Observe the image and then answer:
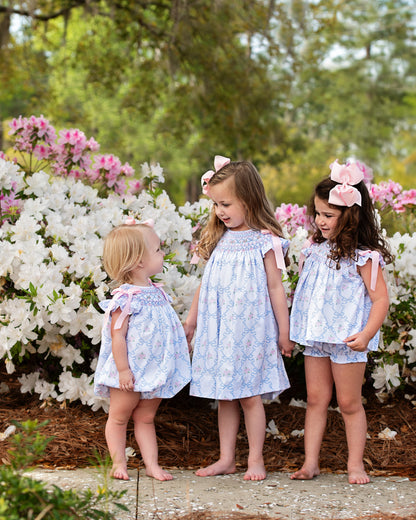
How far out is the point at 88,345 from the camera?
3.76 meters

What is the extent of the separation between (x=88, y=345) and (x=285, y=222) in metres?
1.72

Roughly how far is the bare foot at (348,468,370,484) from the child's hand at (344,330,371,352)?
1.98 ft

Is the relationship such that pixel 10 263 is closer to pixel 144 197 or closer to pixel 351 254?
pixel 144 197

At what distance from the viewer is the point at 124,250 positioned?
10.4ft

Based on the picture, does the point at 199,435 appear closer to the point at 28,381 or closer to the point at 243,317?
the point at 243,317

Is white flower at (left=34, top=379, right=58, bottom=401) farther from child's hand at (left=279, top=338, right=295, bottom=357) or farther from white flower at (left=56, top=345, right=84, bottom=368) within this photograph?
child's hand at (left=279, top=338, right=295, bottom=357)

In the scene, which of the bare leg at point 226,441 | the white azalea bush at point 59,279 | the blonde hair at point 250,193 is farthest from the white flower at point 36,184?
the bare leg at point 226,441

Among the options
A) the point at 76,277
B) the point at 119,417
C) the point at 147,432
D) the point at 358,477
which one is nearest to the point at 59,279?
the point at 76,277

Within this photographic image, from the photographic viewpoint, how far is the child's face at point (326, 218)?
3193 mm

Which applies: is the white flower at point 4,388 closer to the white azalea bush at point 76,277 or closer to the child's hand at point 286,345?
the white azalea bush at point 76,277

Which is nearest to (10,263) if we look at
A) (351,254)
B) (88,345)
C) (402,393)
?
(88,345)

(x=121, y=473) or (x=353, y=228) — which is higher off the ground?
(x=353, y=228)

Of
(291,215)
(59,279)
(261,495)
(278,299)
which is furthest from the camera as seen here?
(291,215)

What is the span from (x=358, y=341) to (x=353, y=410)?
1.27 ft
